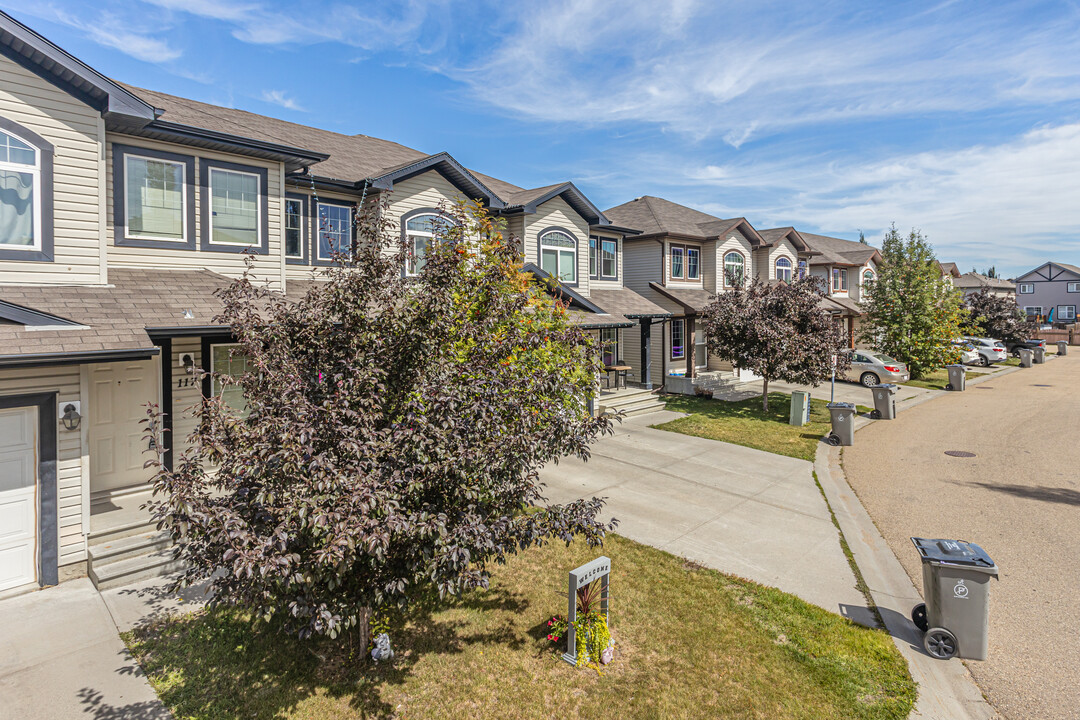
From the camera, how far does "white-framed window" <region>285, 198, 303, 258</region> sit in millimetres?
13211

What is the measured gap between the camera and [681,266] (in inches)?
1012

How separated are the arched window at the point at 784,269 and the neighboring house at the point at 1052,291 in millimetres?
64311

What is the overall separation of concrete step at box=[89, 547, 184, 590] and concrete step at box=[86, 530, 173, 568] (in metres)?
0.05

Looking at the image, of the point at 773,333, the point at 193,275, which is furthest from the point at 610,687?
the point at 773,333

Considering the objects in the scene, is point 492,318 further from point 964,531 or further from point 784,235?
point 784,235

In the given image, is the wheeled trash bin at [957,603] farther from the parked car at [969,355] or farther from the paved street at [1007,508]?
A: the parked car at [969,355]

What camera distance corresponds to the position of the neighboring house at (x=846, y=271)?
35.2 m

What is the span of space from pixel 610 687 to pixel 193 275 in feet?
34.1

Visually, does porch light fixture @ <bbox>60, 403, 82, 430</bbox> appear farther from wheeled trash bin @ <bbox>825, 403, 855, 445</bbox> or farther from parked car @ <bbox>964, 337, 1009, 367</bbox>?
parked car @ <bbox>964, 337, 1009, 367</bbox>

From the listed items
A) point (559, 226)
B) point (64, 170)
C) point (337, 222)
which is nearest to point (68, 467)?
point (64, 170)

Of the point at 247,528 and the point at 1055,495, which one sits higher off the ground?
the point at 247,528

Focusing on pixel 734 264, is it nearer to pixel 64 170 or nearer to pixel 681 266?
pixel 681 266

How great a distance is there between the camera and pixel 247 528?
14.3 feet

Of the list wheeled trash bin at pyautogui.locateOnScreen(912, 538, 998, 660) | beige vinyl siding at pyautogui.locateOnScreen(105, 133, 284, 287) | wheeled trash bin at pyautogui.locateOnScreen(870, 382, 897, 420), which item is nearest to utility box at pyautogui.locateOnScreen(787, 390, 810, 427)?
wheeled trash bin at pyautogui.locateOnScreen(870, 382, 897, 420)
